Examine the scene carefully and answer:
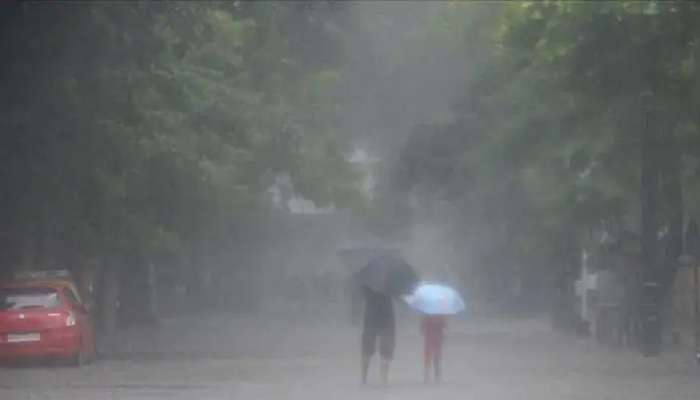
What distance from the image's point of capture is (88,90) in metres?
31.1

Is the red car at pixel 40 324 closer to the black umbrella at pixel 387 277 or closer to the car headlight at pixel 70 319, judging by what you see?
the car headlight at pixel 70 319

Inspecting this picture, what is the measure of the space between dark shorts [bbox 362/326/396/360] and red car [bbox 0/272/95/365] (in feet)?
24.0

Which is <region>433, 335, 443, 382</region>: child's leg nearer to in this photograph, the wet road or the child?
the child

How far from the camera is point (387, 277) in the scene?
23.6m

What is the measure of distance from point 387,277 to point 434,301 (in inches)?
39.2

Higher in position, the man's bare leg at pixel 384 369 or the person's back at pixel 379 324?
the person's back at pixel 379 324

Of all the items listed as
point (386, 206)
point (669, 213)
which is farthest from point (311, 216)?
point (669, 213)

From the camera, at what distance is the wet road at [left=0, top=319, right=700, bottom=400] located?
22938 mm

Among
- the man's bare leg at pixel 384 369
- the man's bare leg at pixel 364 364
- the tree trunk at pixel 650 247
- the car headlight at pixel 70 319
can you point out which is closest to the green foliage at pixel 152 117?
the car headlight at pixel 70 319

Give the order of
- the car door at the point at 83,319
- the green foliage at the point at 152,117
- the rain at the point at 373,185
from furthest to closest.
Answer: the car door at the point at 83,319, the green foliage at the point at 152,117, the rain at the point at 373,185

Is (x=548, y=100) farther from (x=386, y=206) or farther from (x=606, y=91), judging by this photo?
(x=386, y=206)

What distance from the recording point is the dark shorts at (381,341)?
23.7 m

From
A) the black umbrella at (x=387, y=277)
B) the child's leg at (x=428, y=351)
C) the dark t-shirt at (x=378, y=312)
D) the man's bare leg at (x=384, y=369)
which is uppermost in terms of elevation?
the black umbrella at (x=387, y=277)

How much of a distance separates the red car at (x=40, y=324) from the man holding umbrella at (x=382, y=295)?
23.9 ft
